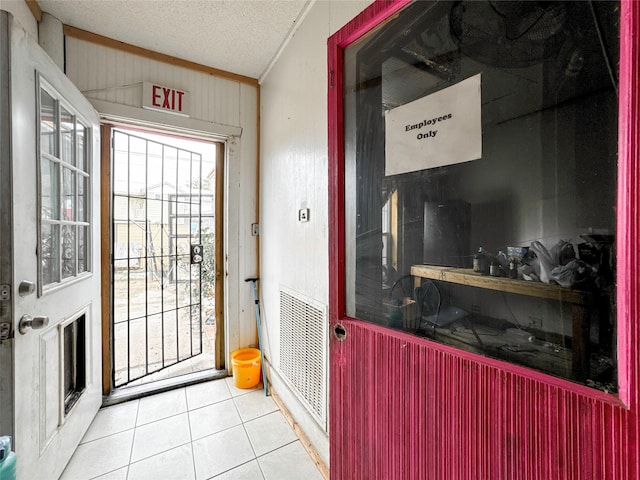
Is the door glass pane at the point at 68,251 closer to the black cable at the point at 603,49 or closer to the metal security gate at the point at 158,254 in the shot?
the metal security gate at the point at 158,254

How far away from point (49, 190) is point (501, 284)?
6.96ft

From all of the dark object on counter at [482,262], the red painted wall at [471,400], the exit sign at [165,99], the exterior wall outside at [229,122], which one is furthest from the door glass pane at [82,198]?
the dark object on counter at [482,262]

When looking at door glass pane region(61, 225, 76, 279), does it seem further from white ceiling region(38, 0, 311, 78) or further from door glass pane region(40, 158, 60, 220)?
white ceiling region(38, 0, 311, 78)

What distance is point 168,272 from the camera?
7.99 ft

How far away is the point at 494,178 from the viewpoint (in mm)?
716

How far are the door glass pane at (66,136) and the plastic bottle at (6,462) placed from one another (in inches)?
55.5

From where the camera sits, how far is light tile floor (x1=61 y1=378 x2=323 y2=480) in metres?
1.51

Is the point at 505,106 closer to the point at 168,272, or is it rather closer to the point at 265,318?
the point at 265,318

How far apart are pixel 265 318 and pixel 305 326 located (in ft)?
2.76

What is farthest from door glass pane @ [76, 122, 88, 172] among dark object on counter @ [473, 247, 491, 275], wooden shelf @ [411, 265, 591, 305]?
dark object on counter @ [473, 247, 491, 275]

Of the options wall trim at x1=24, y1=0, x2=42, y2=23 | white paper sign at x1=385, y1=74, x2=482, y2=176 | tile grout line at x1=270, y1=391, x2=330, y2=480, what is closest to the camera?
white paper sign at x1=385, y1=74, x2=482, y2=176

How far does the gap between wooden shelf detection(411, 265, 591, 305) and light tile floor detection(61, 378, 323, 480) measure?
1434 millimetres

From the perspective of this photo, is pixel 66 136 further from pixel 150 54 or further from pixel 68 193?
pixel 150 54

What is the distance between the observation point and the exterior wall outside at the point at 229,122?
2.07 metres
